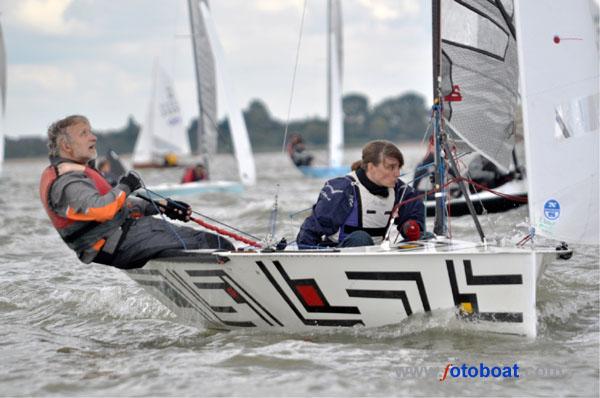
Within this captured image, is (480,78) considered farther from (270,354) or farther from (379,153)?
(270,354)

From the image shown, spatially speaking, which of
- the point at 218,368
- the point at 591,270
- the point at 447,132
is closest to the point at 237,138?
the point at 591,270

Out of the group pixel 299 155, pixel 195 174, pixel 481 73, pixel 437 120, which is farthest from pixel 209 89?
pixel 437 120

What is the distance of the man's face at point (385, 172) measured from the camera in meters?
4.40

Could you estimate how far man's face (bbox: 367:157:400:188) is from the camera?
4.40m

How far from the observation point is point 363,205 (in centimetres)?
451

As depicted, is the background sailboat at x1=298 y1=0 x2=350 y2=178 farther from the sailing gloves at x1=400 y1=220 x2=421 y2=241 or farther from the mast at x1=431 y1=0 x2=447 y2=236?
the sailing gloves at x1=400 y1=220 x2=421 y2=241

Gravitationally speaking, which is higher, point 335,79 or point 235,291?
point 335,79

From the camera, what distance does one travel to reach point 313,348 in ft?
13.2

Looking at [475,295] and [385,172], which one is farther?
[385,172]

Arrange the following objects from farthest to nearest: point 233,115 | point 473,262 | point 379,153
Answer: point 233,115 < point 379,153 < point 473,262

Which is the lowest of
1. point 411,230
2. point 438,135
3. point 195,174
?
point 195,174

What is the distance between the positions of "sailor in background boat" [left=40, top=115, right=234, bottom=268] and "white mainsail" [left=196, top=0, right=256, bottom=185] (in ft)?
37.5

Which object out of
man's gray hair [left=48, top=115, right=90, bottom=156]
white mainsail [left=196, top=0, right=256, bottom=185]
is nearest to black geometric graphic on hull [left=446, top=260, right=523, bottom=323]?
man's gray hair [left=48, top=115, right=90, bottom=156]

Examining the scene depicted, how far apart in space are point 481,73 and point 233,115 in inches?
457
